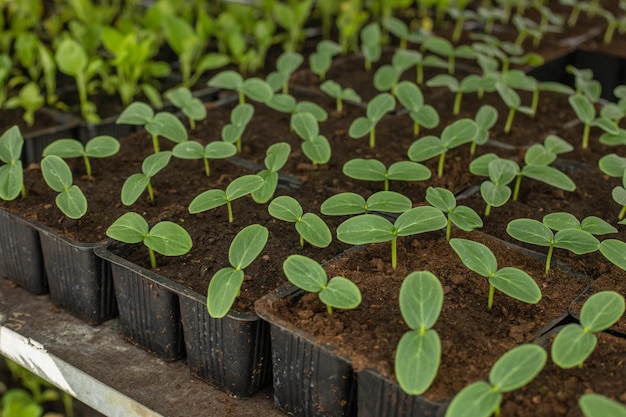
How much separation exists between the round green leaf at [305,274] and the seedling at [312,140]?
461mm

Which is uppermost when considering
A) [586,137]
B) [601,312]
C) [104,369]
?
[601,312]

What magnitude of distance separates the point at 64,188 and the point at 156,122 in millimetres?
300

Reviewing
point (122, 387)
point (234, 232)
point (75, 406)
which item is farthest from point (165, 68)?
point (122, 387)

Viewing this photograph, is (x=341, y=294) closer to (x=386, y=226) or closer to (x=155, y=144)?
(x=386, y=226)

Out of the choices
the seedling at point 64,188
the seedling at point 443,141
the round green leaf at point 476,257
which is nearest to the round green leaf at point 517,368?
the round green leaf at point 476,257

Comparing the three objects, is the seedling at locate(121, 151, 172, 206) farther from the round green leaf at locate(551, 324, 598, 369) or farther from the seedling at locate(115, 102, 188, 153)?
the round green leaf at locate(551, 324, 598, 369)

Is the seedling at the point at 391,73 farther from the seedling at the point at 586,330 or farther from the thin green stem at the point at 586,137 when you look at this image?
the seedling at the point at 586,330

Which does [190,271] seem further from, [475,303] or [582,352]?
[582,352]

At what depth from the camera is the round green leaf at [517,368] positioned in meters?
1.02

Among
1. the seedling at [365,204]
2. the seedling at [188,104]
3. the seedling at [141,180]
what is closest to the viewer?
the seedling at [365,204]

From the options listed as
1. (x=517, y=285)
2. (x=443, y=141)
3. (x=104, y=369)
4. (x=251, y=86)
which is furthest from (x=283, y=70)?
(x=517, y=285)

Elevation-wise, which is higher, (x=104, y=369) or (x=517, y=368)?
(x=517, y=368)

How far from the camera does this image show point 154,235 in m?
1.40

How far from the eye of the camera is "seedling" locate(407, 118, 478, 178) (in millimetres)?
1668
